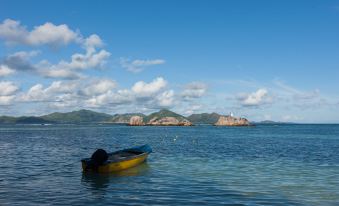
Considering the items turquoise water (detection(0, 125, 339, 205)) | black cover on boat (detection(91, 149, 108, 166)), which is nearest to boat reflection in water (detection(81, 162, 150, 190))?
turquoise water (detection(0, 125, 339, 205))

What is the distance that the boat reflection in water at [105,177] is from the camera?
31002mm

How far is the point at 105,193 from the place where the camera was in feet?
90.9

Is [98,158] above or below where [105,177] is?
above

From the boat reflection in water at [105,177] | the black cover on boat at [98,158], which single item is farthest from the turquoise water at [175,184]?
the black cover on boat at [98,158]

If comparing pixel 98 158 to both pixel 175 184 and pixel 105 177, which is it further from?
pixel 175 184

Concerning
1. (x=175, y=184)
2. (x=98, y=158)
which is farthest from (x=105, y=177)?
(x=175, y=184)

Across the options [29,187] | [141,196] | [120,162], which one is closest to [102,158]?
[120,162]

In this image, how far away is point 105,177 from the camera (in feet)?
114

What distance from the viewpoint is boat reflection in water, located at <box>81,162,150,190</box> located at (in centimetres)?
3100

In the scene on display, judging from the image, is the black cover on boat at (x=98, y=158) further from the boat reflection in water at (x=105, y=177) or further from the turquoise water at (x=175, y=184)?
the turquoise water at (x=175, y=184)

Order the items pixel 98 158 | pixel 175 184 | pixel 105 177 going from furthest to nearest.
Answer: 1. pixel 98 158
2. pixel 105 177
3. pixel 175 184

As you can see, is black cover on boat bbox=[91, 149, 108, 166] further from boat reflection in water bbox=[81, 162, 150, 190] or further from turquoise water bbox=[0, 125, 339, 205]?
turquoise water bbox=[0, 125, 339, 205]

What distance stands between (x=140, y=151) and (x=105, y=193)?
2185 cm

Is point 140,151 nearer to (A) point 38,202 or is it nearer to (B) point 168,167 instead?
(B) point 168,167
